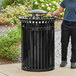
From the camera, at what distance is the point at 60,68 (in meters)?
6.04

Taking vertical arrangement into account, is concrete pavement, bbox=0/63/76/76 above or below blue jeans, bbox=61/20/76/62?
below

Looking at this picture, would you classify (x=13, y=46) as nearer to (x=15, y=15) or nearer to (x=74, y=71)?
(x=74, y=71)

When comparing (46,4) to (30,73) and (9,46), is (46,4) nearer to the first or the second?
(9,46)

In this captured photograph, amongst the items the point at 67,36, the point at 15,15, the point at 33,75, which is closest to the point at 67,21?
the point at 67,36

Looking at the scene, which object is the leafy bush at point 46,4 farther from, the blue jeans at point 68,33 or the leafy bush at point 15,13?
the blue jeans at point 68,33

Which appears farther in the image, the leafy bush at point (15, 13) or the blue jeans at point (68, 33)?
the leafy bush at point (15, 13)

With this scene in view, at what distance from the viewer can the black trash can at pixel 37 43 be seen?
5645mm

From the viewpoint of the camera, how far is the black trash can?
222 inches

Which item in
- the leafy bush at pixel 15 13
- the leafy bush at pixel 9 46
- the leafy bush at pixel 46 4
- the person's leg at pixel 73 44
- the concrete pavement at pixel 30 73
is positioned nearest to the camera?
the concrete pavement at pixel 30 73

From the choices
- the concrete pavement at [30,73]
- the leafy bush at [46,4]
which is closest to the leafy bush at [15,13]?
the leafy bush at [46,4]

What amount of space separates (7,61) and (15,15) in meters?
5.77

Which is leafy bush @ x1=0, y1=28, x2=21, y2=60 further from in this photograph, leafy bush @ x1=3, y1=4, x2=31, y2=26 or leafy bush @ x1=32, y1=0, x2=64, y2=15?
leafy bush @ x1=32, y1=0, x2=64, y2=15

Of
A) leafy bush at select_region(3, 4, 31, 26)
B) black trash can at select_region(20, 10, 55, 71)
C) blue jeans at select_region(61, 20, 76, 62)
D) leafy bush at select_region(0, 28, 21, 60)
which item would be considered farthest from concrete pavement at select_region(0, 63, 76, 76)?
leafy bush at select_region(3, 4, 31, 26)

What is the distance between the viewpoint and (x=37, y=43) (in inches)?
223
